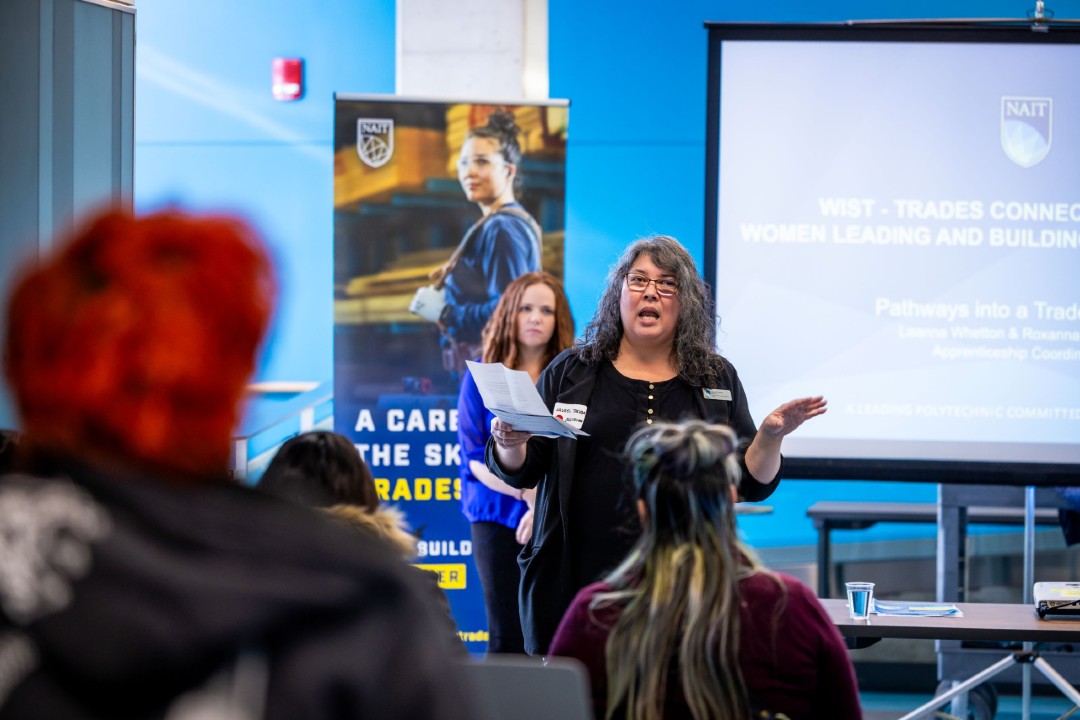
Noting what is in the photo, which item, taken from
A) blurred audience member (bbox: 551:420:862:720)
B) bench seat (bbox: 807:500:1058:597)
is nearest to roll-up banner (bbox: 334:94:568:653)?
bench seat (bbox: 807:500:1058:597)

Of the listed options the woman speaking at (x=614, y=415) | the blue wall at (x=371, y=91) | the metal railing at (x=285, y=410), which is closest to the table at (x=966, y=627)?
the woman speaking at (x=614, y=415)

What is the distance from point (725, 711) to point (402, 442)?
3009mm

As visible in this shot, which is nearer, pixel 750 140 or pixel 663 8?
pixel 750 140

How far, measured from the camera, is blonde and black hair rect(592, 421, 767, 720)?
5.54ft

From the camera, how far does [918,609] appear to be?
339 centimetres

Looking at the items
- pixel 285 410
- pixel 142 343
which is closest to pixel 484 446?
pixel 285 410

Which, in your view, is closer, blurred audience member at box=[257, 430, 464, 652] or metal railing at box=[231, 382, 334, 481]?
blurred audience member at box=[257, 430, 464, 652]

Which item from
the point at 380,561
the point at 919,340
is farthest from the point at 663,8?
the point at 380,561

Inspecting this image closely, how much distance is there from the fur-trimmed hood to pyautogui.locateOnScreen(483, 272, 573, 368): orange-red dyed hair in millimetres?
2008

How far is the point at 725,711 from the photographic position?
169 centimetres

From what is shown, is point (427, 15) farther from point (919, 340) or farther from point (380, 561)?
point (380, 561)

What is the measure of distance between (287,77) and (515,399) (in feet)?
14.1

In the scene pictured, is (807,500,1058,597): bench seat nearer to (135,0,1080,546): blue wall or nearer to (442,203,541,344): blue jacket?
(135,0,1080,546): blue wall

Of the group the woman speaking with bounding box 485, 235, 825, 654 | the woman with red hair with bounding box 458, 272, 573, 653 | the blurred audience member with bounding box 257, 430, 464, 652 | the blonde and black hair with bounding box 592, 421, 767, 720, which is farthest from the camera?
the woman with red hair with bounding box 458, 272, 573, 653
